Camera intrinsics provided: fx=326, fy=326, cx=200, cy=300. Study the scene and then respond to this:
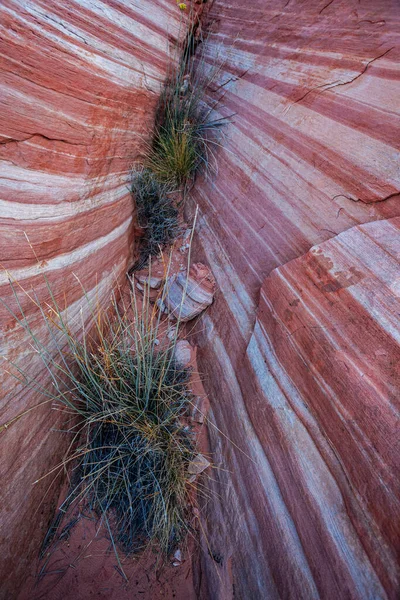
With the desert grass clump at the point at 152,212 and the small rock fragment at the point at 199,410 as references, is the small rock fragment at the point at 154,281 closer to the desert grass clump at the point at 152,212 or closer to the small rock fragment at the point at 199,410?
the desert grass clump at the point at 152,212

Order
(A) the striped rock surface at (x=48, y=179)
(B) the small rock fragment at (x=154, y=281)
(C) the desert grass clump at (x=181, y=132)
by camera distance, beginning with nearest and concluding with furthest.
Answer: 1. (A) the striped rock surface at (x=48, y=179)
2. (B) the small rock fragment at (x=154, y=281)
3. (C) the desert grass clump at (x=181, y=132)

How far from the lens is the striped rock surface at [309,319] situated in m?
1.28

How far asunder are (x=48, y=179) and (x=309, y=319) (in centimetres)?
165

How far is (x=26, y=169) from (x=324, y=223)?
1.66 metres

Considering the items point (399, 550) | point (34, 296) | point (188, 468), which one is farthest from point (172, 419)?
point (399, 550)

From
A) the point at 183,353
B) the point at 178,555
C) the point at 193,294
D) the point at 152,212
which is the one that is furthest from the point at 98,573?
the point at 152,212

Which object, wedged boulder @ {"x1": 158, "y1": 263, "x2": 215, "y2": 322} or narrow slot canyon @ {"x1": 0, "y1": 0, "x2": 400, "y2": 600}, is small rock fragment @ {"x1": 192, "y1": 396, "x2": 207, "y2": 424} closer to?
narrow slot canyon @ {"x1": 0, "y1": 0, "x2": 400, "y2": 600}

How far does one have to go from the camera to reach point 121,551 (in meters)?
1.83

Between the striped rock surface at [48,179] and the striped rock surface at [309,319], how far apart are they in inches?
36.1

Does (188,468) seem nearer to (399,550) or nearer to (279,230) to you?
(399,550)

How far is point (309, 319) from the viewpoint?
163 cm

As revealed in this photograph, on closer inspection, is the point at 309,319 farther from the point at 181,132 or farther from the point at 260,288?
the point at 181,132

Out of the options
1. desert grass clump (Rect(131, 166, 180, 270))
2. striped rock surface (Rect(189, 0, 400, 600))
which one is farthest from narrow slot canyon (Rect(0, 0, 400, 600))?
desert grass clump (Rect(131, 166, 180, 270))

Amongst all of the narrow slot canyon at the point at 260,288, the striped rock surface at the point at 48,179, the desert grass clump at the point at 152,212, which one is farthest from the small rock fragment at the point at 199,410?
the desert grass clump at the point at 152,212
